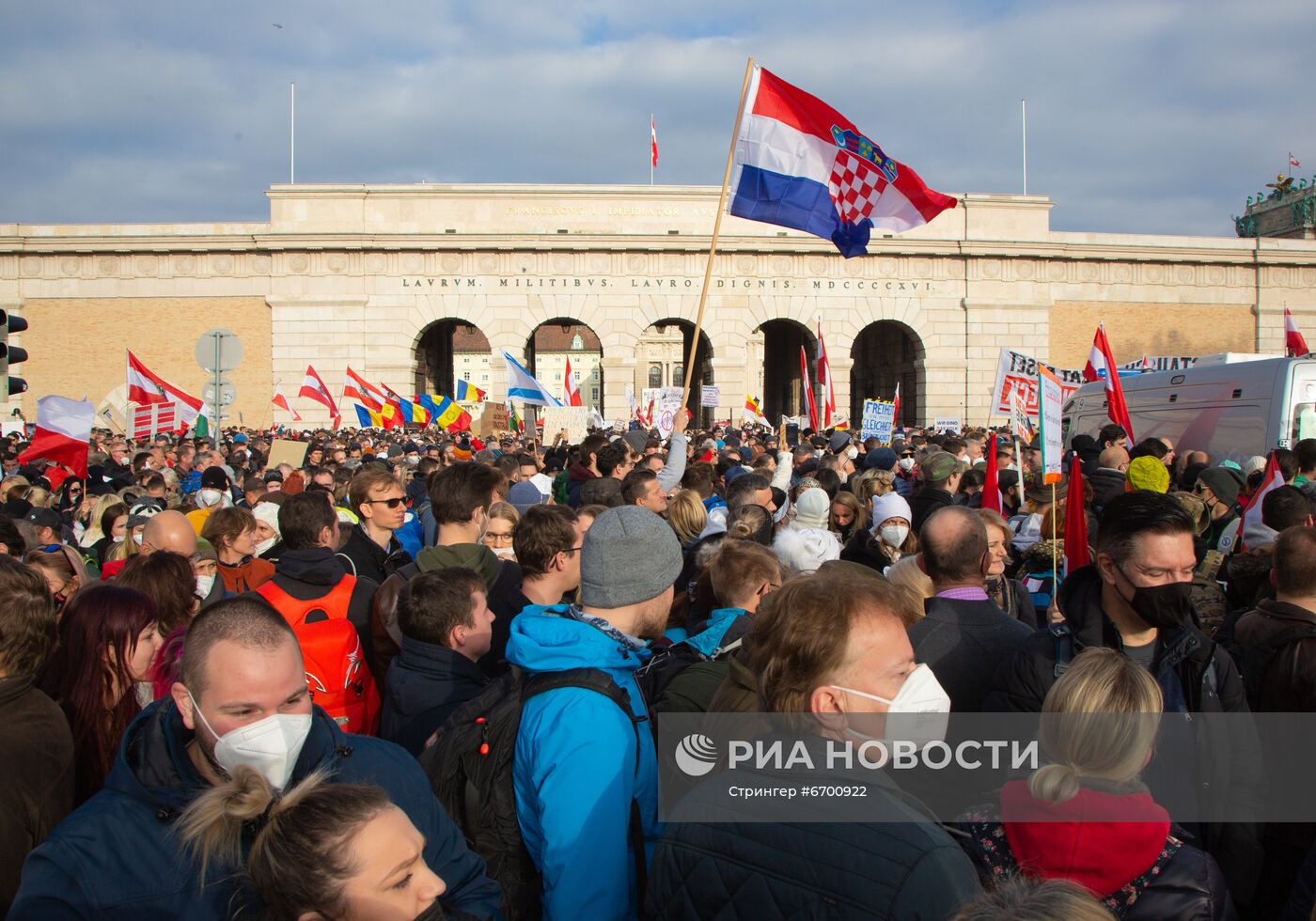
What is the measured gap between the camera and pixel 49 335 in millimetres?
37500

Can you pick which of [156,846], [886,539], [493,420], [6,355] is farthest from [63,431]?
[493,420]

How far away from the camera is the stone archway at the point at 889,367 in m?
40.3

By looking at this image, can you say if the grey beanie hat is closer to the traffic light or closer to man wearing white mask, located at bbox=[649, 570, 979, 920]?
man wearing white mask, located at bbox=[649, 570, 979, 920]

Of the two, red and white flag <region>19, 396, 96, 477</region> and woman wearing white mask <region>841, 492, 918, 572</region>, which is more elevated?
red and white flag <region>19, 396, 96, 477</region>

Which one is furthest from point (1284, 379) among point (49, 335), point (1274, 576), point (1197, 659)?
point (49, 335)

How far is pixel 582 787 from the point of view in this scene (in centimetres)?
265

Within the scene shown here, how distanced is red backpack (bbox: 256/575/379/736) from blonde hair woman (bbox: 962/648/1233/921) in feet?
9.23

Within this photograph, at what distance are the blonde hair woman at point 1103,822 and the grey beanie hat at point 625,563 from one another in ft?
3.88

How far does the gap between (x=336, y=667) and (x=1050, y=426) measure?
5.41 metres

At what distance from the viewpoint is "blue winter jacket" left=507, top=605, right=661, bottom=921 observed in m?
2.65

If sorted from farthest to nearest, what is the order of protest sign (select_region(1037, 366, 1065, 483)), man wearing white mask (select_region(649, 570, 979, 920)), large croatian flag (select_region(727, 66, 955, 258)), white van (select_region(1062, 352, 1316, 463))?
white van (select_region(1062, 352, 1316, 463)) < large croatian flag (select_region(727, 66, 955, 258)) < protest sign (select_region(1037, 366, 1065, 483)) < man wearing white mask (select_region(649, 570, 979, 920))

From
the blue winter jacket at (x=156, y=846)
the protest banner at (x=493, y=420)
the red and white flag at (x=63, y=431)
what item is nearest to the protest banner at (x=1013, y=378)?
the protest banner at (x=493, y=420)

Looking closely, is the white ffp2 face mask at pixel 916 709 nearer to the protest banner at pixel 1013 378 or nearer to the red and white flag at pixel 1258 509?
the red and white flag at pixel 1258 509

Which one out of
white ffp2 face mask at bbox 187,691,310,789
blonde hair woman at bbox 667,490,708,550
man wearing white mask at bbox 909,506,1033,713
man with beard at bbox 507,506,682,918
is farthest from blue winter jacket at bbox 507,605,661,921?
blonde hair woman at bbox 667,490,708,550
